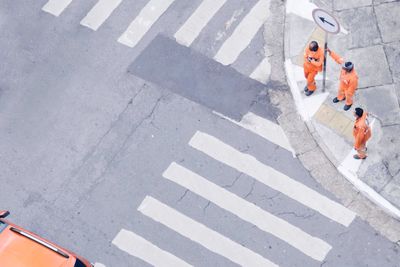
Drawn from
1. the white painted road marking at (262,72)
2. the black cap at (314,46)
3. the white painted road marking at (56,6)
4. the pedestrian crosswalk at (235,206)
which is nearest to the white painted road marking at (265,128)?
the pedestrian crosswalk at (235,206)

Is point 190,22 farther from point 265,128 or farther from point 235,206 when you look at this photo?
point 235,206

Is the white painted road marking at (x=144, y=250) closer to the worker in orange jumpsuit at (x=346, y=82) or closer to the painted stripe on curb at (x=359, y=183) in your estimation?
the painted stripe on curb at (x=359, y=183)

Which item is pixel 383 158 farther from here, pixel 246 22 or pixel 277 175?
pixel 246 22

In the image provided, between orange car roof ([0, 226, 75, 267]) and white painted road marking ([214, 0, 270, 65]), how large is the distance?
5.89 m

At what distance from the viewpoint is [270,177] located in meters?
15.4

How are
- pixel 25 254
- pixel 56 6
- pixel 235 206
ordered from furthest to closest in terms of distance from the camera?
pixel 56 6 → pixel 235 206 → pixel 25 254

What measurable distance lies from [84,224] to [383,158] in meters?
6.41

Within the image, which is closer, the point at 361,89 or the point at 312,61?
the point at 312,61

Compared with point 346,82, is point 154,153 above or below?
below

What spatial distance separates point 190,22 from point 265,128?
3372mm

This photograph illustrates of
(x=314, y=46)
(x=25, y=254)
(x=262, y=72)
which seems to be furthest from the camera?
(x=262, y=72)

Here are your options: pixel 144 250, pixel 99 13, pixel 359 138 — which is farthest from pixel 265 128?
pixel 99 13

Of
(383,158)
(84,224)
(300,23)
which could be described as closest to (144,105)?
(84,224)

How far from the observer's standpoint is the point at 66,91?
16.9 m
